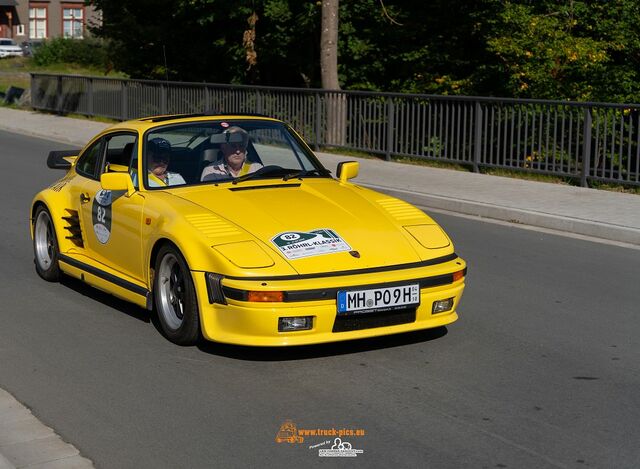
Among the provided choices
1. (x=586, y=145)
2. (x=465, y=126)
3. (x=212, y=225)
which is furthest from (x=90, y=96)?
(x=212, y=225)

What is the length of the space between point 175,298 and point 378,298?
144cm

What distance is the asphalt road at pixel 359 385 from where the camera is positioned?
17.6ft

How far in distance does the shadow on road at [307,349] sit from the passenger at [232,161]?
1.36m

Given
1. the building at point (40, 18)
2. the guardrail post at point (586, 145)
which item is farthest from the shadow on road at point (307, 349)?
the building at point (40, 18)

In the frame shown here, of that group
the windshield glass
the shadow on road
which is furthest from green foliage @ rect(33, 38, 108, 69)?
the shadow on road

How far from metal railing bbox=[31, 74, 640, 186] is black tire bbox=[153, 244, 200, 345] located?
9.77m

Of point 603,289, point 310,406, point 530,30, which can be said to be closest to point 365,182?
point 530,30

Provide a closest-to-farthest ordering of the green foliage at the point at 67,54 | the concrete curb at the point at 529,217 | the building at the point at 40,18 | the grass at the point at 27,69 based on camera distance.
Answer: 1. the concrete curb at the point at 529,217
2. the grass at the point at 27,69
3. the green foliage at the point at 67,54
4. the building at the point at 40,18

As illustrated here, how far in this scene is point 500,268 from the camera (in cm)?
1038

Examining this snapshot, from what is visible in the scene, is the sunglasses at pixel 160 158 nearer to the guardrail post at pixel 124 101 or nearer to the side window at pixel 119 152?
the side window at pixel 119 152

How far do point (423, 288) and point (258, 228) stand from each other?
1084mm

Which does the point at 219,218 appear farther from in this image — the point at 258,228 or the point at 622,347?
the point at 622,347

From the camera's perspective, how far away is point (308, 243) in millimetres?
6887

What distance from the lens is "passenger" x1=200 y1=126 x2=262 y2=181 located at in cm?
815
